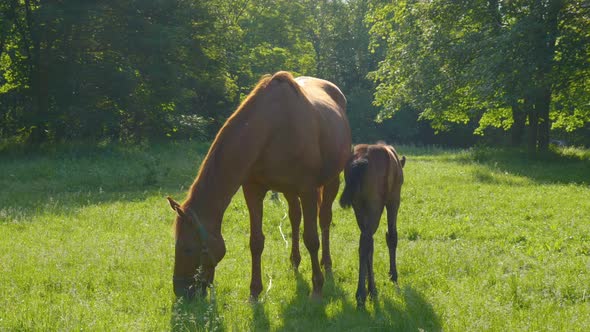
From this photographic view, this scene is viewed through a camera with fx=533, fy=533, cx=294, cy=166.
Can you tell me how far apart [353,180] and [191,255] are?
5.85ft

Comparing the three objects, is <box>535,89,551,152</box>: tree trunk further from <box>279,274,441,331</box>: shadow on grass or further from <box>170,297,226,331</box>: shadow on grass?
<box>170,297,226,331</box>: shadow on grass

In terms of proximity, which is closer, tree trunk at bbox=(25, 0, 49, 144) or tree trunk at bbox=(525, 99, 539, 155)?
tree trunk at bbox=(25, 0, 49, 144)

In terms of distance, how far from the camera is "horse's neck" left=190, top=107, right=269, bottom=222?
5090mm

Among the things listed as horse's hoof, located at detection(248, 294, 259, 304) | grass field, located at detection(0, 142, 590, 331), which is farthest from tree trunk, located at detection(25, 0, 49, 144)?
horse's hoof, located at detection(248, 294, 259, 304)

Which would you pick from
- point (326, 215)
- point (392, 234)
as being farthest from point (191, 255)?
point (326, 215)

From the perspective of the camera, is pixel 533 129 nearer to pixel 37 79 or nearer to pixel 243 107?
pixel 243 107

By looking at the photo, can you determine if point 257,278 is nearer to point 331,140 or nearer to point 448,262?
point 331,140

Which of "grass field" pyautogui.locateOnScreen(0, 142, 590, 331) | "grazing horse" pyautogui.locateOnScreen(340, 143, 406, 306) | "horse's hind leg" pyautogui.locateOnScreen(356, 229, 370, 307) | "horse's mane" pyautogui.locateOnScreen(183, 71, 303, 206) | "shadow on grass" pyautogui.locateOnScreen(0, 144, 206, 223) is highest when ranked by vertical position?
"horse's mane" pyautogui.locateOnScreen(183, 71, 303, 206)

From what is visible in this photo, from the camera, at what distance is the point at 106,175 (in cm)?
1516

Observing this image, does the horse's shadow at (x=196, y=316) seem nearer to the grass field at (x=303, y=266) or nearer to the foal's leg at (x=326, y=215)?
the grass field at (x=303, y=266)

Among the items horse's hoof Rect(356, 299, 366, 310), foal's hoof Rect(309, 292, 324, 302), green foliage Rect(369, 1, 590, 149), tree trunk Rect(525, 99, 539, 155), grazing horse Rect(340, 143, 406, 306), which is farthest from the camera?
tree trunk Rect(525, 99, 539, 155)

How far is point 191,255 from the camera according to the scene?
5078 millimetres

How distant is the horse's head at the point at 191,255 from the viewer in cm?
498

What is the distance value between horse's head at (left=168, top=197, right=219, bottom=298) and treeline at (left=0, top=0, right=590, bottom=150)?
15.7 metres
